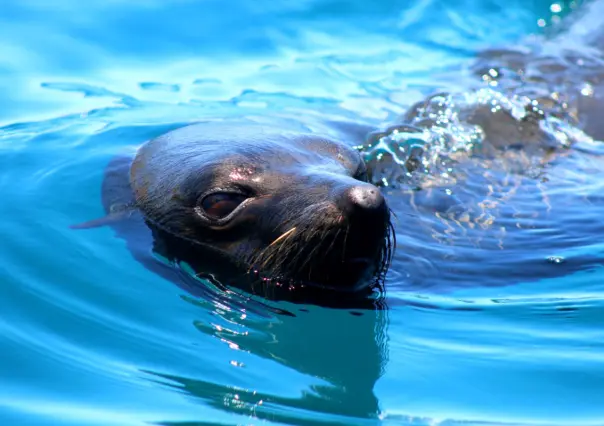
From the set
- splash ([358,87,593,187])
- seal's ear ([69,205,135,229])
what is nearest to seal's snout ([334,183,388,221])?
seal's ear ([69,205,135,229])

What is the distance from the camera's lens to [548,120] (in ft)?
23.2

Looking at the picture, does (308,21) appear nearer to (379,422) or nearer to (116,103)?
(116,103)

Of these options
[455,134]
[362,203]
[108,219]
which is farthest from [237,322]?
[455,134]

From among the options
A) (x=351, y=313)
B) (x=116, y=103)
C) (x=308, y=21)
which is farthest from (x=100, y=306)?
(x=308, y=21)

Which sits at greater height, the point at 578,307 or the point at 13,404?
the point at 578,307

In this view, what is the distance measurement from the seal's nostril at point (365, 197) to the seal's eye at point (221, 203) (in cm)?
73

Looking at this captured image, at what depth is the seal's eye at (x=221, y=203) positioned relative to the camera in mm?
4477

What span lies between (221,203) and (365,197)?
89 cm

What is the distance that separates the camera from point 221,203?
14.8 feet

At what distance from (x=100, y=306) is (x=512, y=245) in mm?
2266

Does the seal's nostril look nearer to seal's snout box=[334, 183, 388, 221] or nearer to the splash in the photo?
seal's snout box=[334, 183, 388, 221]

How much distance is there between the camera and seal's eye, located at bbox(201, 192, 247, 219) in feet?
14.7

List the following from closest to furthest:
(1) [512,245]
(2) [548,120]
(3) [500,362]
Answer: (3) [500,362] < (1) [512,245] < (2) [548,120]

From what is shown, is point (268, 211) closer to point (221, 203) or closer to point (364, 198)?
point (221, 203)
